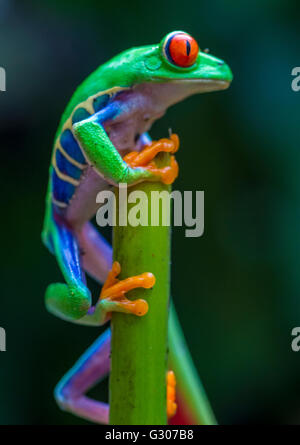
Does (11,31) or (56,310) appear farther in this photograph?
(11,31)

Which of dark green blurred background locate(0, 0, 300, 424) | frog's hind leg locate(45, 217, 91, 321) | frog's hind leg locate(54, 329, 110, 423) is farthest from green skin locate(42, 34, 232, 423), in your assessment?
dark green blurred background locate(0, 0, 300, 424)

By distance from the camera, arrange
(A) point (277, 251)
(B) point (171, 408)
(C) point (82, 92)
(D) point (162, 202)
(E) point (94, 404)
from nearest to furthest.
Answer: (D) point (162, 202) → (B) point (171, 408) → (C) point (82, 92) → (E) point (94, 404) → (A) point (277, 251)

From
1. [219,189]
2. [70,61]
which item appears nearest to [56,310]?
[219,189]

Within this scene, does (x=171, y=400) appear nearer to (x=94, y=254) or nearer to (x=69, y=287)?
(x=69, y=287)

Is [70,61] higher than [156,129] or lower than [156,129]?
higher

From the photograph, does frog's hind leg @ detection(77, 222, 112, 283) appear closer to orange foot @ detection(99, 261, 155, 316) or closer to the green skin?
the green skin

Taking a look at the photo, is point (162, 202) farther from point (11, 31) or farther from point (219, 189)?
point (11, 31)
